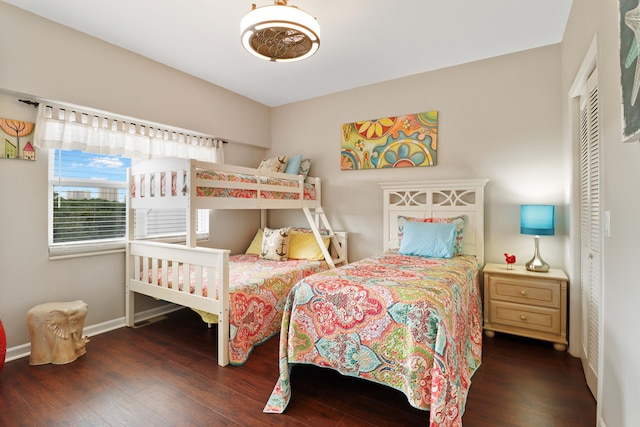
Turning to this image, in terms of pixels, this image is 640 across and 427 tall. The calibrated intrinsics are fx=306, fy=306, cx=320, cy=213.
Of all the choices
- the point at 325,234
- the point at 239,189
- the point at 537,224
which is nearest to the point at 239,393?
the point at 239,189

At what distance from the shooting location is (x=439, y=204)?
3.28 metres

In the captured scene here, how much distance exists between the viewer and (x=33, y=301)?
7.92ft

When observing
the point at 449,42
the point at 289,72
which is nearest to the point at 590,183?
the point at 449,42

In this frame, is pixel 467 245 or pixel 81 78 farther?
pixel 467 245

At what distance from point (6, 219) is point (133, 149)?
111cm

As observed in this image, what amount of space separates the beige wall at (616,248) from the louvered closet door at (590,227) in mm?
355

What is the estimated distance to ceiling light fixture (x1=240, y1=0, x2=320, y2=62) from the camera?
1.76 meters

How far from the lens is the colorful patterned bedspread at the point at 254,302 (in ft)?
7.57

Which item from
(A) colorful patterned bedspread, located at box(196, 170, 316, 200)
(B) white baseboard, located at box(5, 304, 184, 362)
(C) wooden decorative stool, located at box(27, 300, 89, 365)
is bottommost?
(B) white baseboard, located at box(5, 304, 184, 362)

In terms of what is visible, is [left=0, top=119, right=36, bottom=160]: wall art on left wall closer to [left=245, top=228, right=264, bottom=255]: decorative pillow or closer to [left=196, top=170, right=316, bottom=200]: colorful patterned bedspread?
[left=196, top=170, right=316, bottom=200]: colorful patterned bedspread

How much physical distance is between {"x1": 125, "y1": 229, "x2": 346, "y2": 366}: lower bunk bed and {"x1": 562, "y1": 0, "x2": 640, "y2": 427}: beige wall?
2.11 meters

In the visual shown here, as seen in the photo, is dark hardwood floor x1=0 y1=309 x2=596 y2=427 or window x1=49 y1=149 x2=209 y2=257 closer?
dark hardwood floor x1=0 y1=309 x2=596 y2=427

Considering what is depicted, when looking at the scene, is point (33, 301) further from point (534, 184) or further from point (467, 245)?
point (534, 184)

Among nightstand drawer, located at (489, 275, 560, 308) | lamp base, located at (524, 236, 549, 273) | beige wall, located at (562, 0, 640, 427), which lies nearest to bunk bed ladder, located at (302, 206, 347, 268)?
nightstand drawer, located at (489, 275, 560, 308)
